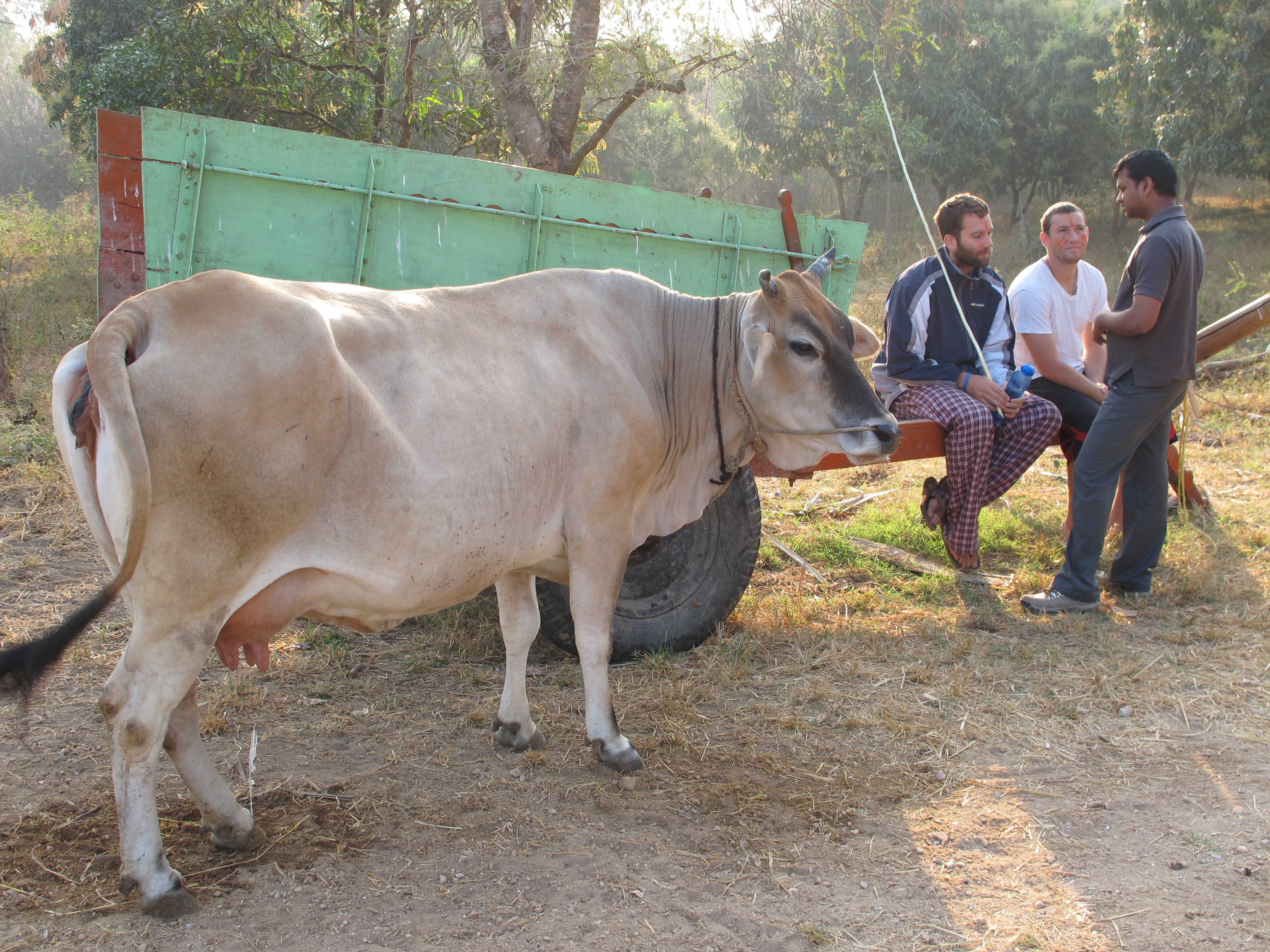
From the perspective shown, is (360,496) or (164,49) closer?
(360,496)

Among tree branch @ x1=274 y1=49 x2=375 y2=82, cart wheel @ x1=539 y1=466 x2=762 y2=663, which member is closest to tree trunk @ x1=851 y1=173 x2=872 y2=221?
tree branch @ x1=274 y1=49 x2=375 y2=82

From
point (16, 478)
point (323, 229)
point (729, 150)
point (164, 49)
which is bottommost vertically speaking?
point (16, 478)

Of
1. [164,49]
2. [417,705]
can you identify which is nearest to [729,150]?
[164,49]

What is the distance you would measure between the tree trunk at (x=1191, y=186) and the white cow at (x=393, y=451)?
19302 mm

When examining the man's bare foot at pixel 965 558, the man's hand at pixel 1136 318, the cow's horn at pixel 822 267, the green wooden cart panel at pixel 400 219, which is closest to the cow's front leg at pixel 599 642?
the cow's horn at pixel 822 267

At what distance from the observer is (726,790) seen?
11.8 feet

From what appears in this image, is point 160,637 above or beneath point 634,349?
beneath

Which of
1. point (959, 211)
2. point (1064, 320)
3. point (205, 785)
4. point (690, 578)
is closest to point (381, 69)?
point (959, 211)

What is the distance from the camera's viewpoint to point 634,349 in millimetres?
3748

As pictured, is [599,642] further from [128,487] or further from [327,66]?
[327,66]

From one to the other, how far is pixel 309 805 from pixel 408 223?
2.78m

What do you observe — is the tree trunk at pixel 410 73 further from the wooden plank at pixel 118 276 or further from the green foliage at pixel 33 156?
the green foliage at pixel 33 156

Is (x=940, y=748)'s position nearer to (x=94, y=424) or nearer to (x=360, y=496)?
(x=360, y=496)

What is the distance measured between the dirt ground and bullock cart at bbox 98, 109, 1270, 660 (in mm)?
437
